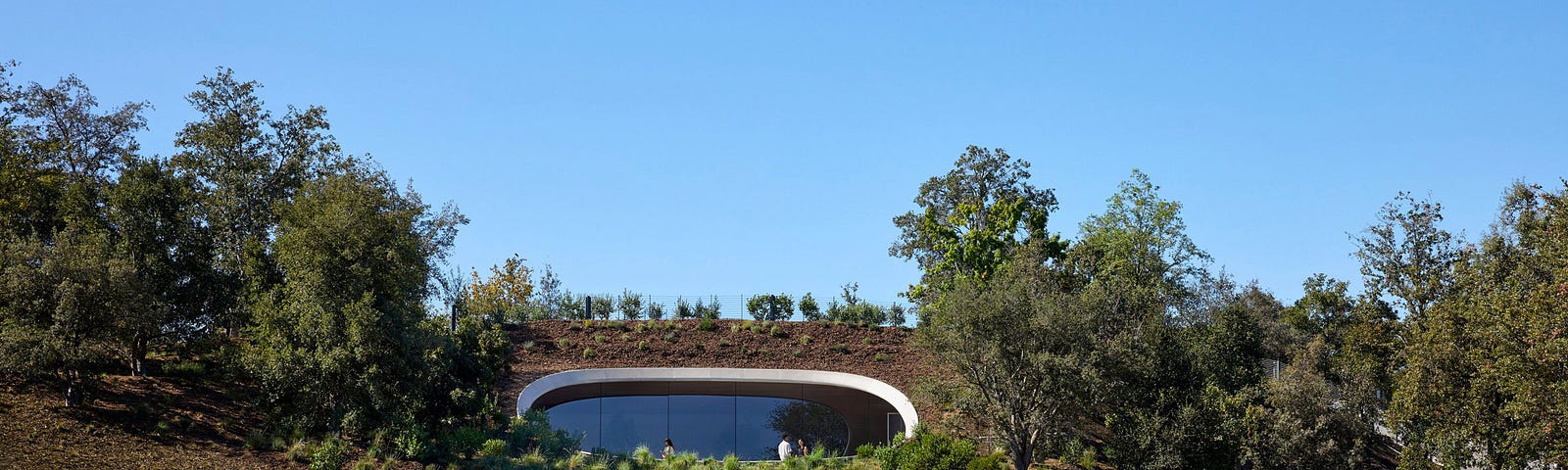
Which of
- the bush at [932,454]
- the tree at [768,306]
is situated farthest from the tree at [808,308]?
the bush at [932,454]

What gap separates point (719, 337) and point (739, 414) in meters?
3.15

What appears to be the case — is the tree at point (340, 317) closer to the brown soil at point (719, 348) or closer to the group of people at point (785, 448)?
the group of people at point (785, 448)

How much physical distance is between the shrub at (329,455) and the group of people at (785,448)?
8038 millimetres

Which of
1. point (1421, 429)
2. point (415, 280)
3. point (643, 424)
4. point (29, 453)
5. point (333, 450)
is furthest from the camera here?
point (643, 424)

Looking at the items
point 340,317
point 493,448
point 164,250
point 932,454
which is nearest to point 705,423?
point 932,454

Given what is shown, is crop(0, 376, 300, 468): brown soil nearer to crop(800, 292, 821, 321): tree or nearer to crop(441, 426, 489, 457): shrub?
crop(441, 426, 489, 457): shrub

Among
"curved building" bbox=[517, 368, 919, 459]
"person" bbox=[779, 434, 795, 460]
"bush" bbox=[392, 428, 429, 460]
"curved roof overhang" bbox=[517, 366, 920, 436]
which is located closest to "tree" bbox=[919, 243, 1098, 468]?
"person" bbox=[779, 434, 795, 460]

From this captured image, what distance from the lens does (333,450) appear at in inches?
958

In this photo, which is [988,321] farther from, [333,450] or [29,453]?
[29,453]

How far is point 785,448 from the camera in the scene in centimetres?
3300

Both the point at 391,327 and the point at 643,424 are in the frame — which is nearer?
the point at 391,327

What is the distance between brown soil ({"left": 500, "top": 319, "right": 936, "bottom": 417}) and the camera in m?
36.8

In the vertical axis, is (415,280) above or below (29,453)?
above

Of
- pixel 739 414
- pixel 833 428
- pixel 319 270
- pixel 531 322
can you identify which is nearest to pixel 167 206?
pixel 319 270
